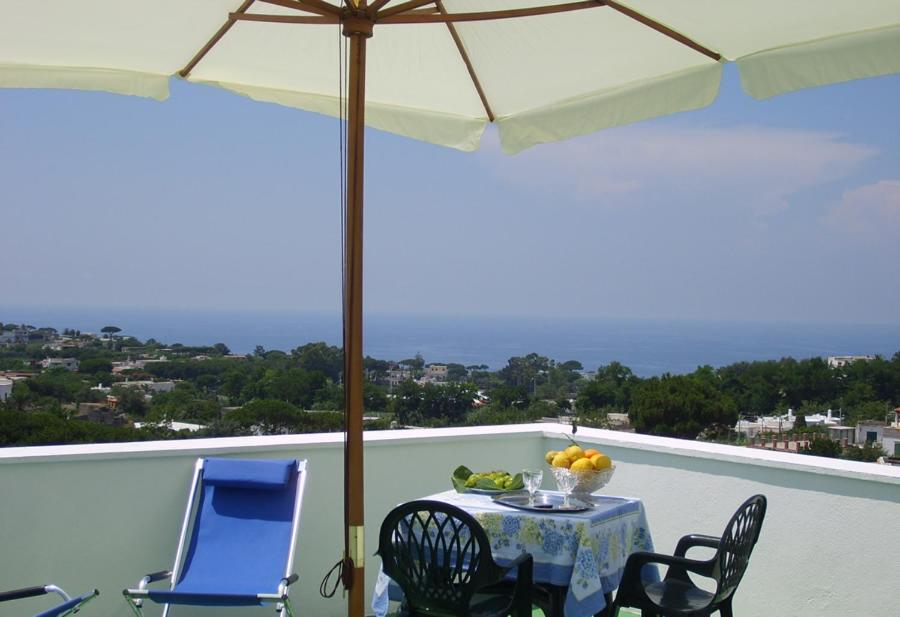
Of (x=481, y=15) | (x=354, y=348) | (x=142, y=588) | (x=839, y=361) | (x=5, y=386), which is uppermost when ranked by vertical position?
(x=481, y=15)

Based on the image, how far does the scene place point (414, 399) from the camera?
32.6 ft

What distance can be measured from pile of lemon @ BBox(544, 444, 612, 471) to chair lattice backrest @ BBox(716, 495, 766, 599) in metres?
0.52

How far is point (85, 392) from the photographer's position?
1073 cm

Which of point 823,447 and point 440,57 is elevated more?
point 440,57

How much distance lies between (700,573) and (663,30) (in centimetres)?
189

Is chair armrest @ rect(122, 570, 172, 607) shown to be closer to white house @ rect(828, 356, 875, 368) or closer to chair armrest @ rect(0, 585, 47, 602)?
chair armrest @ rect(0, 585, 47, 602)

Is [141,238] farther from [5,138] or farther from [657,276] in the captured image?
[657,276]

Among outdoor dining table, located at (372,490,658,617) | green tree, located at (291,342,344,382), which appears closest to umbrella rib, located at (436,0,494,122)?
outdoor dining table, located at (372,490,658,617)

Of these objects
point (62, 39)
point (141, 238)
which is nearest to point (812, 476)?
point (62, 39)

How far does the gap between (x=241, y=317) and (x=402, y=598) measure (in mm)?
31111

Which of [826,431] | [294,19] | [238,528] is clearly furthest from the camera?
[826,431]

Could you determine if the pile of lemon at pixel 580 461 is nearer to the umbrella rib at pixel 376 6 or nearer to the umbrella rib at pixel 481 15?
the umbrella rib at pixel 481 15

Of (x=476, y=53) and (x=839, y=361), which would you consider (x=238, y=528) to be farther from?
(x=839, y=361)

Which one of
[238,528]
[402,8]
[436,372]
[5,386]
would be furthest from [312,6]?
[436,372]
